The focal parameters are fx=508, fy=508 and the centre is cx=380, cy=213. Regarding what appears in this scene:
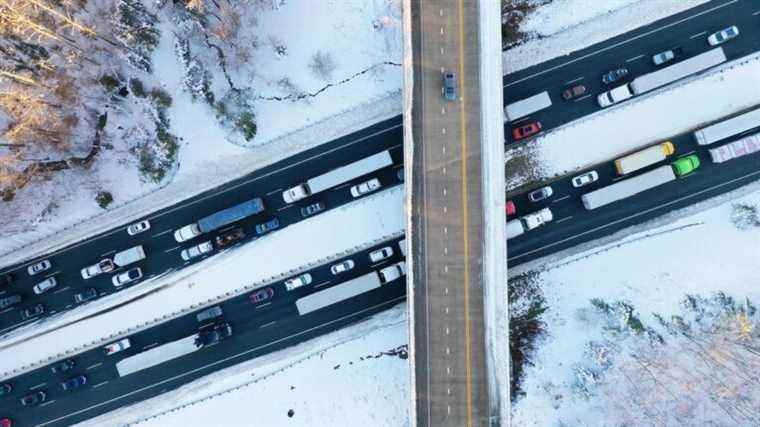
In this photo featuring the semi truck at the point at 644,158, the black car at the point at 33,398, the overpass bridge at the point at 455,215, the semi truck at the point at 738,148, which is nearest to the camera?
the overpass bridge at the point at 455,215

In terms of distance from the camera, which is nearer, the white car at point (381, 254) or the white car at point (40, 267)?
the white car at point (381, 254)

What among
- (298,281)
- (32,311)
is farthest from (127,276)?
(298,281)

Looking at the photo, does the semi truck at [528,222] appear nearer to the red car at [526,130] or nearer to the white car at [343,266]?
the red car at [526,130]

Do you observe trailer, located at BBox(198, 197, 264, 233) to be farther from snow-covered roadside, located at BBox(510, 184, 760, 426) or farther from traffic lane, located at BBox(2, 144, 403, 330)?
snow-covered roadside, located at BBox(510, 184, 760, 426)

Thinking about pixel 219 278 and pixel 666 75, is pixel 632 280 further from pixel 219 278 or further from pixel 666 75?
pixel 219 278

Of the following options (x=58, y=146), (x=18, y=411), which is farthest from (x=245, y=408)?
(x=58, y=146)

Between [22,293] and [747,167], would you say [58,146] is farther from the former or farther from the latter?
[747,167]

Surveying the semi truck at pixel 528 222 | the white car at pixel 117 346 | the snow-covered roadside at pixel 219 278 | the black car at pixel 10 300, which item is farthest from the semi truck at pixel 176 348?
the semi truck at pixel 528 222
